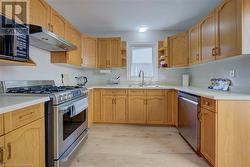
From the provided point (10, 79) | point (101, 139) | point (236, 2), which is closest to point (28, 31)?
point (10, 79)

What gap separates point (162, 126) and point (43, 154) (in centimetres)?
271

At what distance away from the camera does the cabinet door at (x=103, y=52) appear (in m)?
4.15

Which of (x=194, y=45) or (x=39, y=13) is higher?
(x=39, y=13)

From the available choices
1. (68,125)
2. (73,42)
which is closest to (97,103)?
(73,42)

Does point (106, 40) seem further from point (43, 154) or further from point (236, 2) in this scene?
point (43, 154)

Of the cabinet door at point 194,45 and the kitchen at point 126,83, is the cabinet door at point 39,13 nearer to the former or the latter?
the kitchen at point 126,83

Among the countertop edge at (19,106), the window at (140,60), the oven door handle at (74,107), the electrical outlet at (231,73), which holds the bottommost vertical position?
the oven door handle at (74,107)

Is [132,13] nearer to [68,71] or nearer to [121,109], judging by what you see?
[68,71]

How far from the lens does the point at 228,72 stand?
8.40 ft

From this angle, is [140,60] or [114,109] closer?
[114,109]

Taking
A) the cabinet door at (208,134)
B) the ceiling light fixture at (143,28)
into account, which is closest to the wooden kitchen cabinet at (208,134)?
the cabinet door at (208,134)

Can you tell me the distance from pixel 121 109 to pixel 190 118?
1637 millimetres

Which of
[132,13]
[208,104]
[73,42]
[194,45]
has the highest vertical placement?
[132,13]

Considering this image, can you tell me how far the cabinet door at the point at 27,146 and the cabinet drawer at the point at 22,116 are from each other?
4 cm
